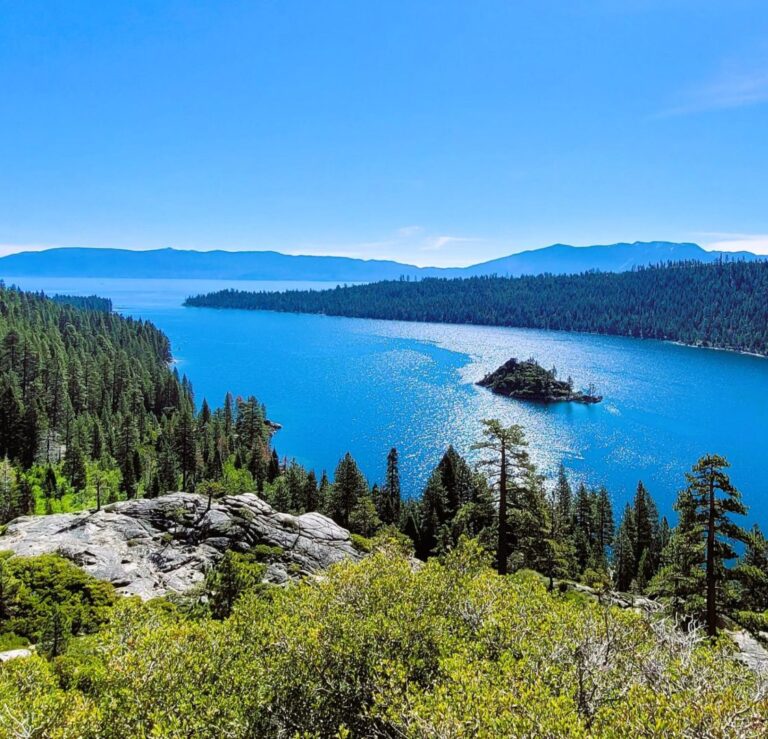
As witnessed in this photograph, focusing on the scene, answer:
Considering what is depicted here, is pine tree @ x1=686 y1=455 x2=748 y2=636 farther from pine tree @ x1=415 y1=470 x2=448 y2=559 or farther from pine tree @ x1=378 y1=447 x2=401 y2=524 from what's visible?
pine tree @ x1=378 y1=447 x2=401 y2=524

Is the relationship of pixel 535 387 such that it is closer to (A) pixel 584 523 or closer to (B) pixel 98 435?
(A) pixel 584 523

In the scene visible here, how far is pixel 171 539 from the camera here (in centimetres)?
4000

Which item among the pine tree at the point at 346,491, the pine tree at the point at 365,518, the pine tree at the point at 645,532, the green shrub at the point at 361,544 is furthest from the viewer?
the pine tree at the point at 645,532

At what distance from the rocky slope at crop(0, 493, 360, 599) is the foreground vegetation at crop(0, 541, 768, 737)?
1894cm

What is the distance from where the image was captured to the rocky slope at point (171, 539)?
117 feet

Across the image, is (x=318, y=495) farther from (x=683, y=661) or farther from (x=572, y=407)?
(x=572, y=407)

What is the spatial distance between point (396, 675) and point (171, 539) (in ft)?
107

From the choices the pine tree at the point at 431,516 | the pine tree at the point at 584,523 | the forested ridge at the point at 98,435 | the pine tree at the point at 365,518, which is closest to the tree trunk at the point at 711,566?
the pine tree at the point at 431,516

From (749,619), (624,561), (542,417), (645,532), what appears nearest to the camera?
(749,619)

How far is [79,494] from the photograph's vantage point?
251ft

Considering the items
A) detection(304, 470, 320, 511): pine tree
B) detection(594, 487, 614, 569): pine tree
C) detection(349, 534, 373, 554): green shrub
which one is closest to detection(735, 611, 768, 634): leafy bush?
detection(349, 534, 373, 554): green shrub

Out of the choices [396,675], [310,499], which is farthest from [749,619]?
[310,499]

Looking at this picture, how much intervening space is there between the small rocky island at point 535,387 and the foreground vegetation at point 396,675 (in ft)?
470

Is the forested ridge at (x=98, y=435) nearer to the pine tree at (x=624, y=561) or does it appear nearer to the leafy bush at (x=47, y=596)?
the leafy bush at (x=47, y=596)
